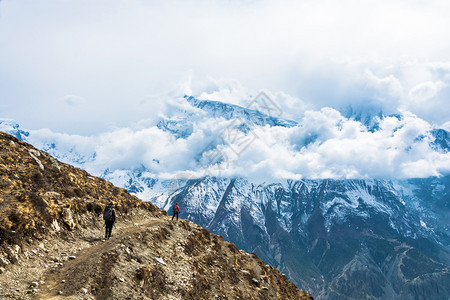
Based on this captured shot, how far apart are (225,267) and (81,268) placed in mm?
18391

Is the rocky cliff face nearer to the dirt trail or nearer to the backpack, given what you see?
the dirt trail

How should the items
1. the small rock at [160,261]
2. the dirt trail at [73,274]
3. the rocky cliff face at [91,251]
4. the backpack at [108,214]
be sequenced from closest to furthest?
1. the dirt trail at [73,274]
2. the rocky cliff face at [91,251]
3. the small rock at [160,261]
4. the backpack at [108,214]

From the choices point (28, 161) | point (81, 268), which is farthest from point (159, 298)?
point (28, 161)

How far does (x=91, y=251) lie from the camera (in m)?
24.4

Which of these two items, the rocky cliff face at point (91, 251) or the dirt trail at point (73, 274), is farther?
the rocky cliff face at point (91, 251)

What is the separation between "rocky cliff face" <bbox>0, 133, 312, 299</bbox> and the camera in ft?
64.0

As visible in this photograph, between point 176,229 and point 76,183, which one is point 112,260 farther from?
point 76,183

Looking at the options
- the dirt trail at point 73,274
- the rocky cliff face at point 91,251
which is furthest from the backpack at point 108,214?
the dirt trail at point 73,274

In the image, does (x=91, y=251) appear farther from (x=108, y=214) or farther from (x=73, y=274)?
(x=73, y=274)

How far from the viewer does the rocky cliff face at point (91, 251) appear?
19500 mm

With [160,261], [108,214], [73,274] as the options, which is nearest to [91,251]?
[108,214]

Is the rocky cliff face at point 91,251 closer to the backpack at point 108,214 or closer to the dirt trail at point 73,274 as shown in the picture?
the dirt trail at point 73,274

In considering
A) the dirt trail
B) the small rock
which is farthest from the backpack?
the small rock

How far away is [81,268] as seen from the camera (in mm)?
20750
